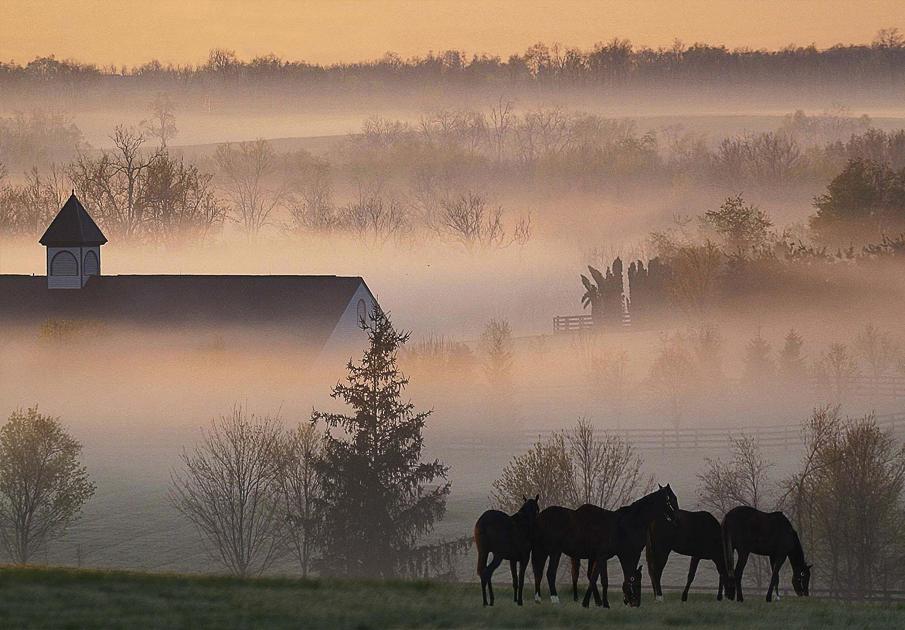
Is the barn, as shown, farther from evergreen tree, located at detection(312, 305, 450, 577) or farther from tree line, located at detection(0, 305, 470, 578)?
evergreen tree, located at detection(312, 305, 450, 577)

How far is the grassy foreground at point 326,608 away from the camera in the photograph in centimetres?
2658

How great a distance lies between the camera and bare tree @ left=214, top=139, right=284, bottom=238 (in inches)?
6585

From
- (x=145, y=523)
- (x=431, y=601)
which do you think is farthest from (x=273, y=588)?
(x=145, y=523)

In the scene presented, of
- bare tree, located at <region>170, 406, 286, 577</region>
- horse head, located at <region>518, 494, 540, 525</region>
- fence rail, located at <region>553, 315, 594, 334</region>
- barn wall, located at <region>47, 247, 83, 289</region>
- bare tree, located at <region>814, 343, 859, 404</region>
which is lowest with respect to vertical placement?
horse head, located at <region>518, 494, 540, 525</region>

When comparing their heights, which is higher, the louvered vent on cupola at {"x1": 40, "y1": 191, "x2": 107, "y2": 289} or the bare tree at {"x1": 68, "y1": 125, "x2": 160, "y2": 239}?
the bare tree at {"x1": 68, "y1": 125, "x2": 160, "y2": 239}

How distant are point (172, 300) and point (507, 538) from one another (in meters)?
69.5

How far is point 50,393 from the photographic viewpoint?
9362cm

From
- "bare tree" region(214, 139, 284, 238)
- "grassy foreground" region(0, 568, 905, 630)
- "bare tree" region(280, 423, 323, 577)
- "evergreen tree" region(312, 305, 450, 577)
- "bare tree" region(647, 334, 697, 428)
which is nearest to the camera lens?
"grassy foreground" region(0, 568, 905, 630)

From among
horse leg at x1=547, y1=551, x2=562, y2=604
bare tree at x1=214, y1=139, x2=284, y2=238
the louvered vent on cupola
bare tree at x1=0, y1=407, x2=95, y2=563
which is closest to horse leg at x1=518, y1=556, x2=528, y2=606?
horse leg at x1=547, y1=551, x2=562, y2=604

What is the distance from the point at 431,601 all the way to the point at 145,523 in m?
42.8

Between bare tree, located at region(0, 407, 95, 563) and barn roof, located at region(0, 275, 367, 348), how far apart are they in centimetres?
2023

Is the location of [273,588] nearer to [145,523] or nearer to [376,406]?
[376,406]

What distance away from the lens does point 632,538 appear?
94.1ft

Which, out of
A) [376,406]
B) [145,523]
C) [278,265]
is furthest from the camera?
[278,265]
